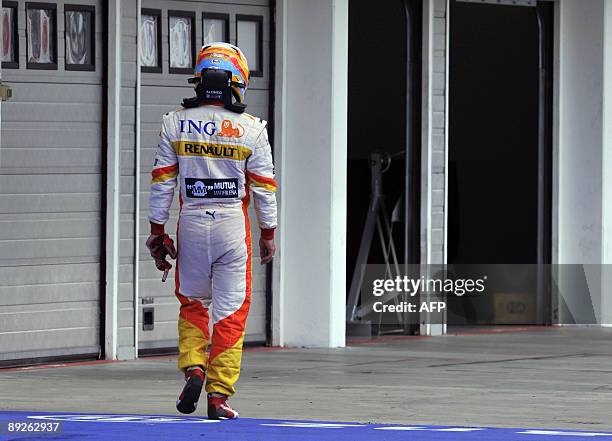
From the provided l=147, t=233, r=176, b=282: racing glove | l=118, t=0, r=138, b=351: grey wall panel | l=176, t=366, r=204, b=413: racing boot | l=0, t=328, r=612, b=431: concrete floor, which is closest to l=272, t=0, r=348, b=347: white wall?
l=0, t=328, r=612, b=431: concrete floor

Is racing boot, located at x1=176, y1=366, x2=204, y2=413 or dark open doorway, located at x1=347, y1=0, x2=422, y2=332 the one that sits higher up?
dark open doorway, located at x1=347, y1=0, x2=422, y2=332

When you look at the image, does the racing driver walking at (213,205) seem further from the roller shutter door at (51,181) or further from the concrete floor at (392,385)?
the roller shutter door at (51,181)

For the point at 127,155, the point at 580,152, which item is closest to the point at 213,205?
the point at 127,155

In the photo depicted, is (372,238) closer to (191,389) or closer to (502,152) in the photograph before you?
(502,152)

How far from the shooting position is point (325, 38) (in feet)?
46.0

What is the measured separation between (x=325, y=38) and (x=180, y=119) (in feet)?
18.6

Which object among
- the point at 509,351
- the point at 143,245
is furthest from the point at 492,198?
the point at 143,245

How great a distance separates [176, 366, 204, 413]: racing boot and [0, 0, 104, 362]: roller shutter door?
13.6 ft

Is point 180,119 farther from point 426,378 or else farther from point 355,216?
point 355,216

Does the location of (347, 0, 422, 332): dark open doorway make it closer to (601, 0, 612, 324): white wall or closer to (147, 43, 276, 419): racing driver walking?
(601, 0, 612, 324): white wall

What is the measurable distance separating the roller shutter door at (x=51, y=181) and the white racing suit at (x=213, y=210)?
13.0ft

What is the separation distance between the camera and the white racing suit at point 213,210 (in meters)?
8.44

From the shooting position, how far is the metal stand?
625 inches

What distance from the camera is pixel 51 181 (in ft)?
41.0
